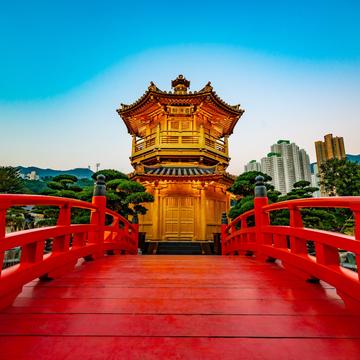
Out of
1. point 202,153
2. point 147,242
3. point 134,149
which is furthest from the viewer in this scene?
point 134,149

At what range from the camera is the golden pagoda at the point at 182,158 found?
13.0 metres

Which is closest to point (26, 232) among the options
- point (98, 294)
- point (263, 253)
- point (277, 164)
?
point (98, 294)

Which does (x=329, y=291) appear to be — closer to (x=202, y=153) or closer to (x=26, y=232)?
(x=26, y=232)

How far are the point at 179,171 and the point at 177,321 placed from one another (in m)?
12.1

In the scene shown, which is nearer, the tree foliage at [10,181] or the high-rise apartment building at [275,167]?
the tree foliage at [10,181]

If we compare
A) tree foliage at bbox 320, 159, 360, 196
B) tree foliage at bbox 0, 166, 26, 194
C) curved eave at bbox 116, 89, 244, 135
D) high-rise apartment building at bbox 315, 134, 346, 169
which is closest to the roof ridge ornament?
curved eave at bbox 116, 89, 244, 135

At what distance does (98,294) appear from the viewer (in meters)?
2.14

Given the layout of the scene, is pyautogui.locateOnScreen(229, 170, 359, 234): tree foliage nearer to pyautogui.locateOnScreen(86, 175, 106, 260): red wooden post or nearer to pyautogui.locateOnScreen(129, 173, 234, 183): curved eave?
pyautogui.locateOnScreen(129, 173, 234, 183): curved eave

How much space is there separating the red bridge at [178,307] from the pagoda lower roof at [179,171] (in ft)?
32.8

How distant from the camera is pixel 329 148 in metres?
43.8

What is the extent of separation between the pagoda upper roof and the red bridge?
40.8 feet

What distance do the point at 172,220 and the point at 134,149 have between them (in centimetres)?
587

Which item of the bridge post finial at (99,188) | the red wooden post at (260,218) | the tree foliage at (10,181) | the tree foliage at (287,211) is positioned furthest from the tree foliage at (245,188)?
the tree foliage at (10,181)

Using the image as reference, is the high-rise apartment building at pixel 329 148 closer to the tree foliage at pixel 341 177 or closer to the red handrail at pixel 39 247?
the tree foliage at pixel 341 177
